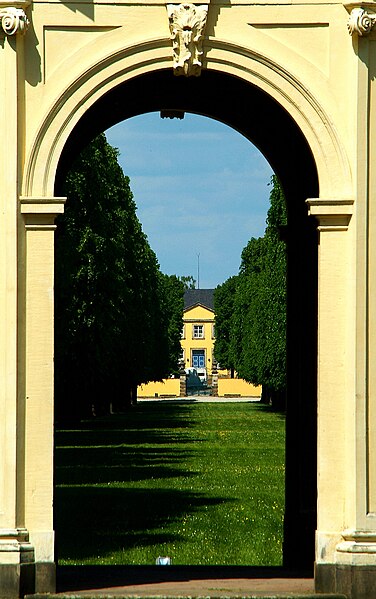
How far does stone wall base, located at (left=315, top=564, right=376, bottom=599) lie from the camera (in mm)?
14188

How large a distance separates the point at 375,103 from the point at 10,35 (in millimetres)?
3524

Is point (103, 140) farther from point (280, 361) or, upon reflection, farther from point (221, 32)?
point (221, 32)

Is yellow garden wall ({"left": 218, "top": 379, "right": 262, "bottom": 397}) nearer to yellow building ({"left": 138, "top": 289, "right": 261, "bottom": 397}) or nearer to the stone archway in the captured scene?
yellow building ({"left": 138, "top": 289, "right": 261, "bottom": 397})

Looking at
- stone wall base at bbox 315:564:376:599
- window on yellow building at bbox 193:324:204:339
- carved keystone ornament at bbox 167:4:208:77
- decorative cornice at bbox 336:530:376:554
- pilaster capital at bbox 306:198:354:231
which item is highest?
carved keystone ornament at bbox 167:4:208:77

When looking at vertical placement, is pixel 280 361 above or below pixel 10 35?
below

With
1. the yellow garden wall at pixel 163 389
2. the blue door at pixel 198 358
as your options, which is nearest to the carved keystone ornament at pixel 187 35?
the yellow garden wall at pixel 163 389

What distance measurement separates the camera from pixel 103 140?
56969 mm

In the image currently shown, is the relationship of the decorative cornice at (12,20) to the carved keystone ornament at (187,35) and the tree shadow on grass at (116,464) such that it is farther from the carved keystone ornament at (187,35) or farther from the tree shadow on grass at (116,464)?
the tree shadow on grass at (116,464)

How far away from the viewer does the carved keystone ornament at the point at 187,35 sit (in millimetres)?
14578

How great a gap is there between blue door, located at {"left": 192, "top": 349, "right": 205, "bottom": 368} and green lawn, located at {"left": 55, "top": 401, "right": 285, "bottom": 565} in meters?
120

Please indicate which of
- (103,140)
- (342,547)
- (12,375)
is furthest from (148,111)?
(103,140)

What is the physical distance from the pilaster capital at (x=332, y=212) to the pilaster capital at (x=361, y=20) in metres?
1.60

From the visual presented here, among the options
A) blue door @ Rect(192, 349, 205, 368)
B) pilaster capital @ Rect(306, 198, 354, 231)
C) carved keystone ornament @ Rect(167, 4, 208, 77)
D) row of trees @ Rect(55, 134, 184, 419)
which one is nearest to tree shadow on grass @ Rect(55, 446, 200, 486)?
row of trees @ Rect(55, 134, 184, 419)

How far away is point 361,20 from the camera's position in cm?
1448
